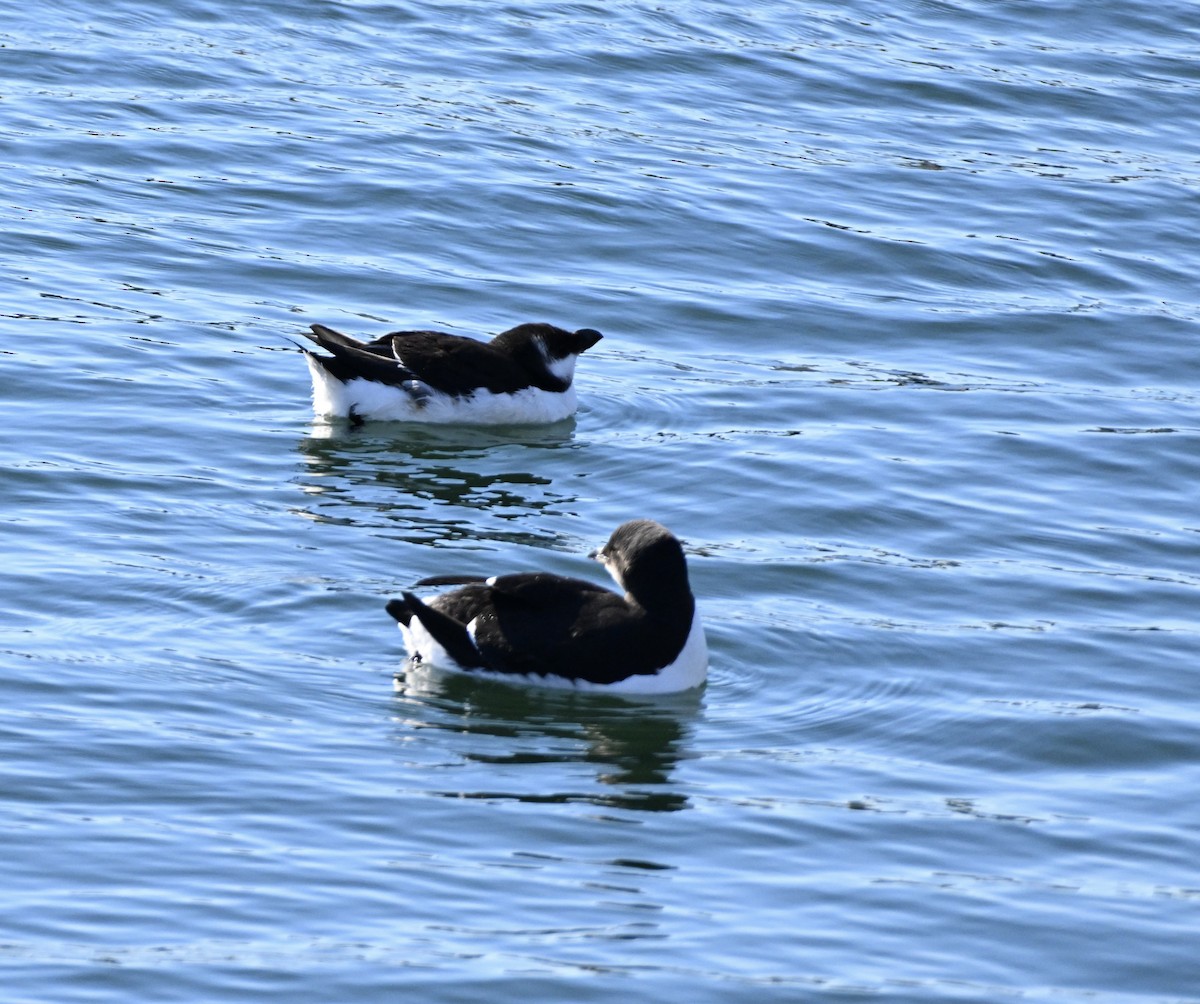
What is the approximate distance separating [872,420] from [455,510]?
348 cm

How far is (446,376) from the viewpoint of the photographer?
15.3 meters

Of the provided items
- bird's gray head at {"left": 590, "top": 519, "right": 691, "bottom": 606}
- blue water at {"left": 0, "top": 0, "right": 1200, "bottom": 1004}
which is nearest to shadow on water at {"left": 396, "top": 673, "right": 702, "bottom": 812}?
blue water at {"left": 0, "top": 0, "right": 1200, "bottom": 1004}

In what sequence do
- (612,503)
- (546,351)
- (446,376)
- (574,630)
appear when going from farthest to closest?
(546,351) → (446,376) → (612,503) → (574,630)

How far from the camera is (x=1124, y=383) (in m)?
16.5

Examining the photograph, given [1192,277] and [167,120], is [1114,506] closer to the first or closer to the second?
[1192,277]

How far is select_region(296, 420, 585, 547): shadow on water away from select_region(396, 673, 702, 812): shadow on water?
2193 millimetres

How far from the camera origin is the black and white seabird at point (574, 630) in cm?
1051

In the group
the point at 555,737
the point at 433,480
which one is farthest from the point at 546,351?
the point at 555,737

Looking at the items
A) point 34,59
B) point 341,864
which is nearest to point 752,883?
point 341,864

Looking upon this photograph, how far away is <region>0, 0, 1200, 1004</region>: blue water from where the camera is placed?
8172mm

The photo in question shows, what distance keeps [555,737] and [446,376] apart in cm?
563

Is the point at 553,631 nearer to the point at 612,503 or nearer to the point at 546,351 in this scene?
the point at 612,503

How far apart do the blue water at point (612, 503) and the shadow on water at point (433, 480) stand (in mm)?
61

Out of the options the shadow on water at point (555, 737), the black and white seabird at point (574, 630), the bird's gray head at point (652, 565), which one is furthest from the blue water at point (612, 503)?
the bird's gray head at point (652, 565)
